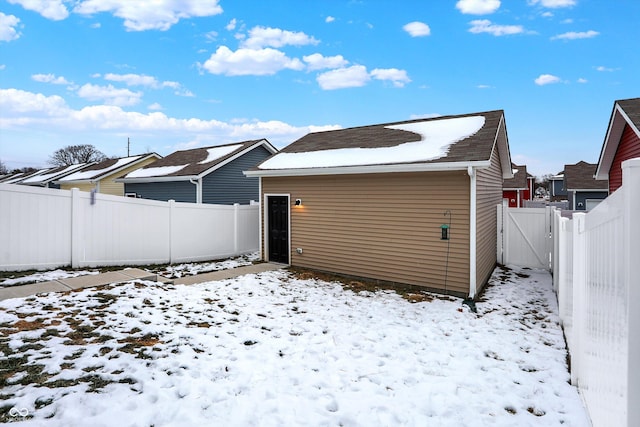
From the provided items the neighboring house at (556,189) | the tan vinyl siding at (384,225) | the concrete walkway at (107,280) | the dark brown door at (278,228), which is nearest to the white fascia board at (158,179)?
the dark brown door at (278,228)

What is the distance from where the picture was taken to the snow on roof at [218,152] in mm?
16078

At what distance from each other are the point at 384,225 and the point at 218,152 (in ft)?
37.9

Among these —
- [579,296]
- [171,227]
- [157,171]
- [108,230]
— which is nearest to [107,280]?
[108,230]

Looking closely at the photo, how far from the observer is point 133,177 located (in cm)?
1678

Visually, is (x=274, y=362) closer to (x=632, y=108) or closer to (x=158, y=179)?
(x=632, y=108)

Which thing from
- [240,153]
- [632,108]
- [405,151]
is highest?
[240,153]

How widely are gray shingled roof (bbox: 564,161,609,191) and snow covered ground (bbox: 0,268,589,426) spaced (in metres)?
24.3

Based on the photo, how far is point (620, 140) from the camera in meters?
9.73

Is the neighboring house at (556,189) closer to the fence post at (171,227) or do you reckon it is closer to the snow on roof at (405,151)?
the snow on roof at (405,151)

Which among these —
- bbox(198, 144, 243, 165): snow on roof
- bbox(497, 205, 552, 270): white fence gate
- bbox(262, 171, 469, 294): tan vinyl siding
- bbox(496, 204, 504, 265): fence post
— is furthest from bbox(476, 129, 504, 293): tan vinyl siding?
bbox(198, 144, 243, 165): snow on roof

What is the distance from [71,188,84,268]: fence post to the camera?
8.04m

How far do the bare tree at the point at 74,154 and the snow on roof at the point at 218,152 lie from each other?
65136mm

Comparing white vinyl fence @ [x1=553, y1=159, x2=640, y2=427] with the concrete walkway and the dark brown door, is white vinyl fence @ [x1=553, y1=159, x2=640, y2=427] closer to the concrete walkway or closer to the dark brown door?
the concrete walkway

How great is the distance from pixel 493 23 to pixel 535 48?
97.0 inches
